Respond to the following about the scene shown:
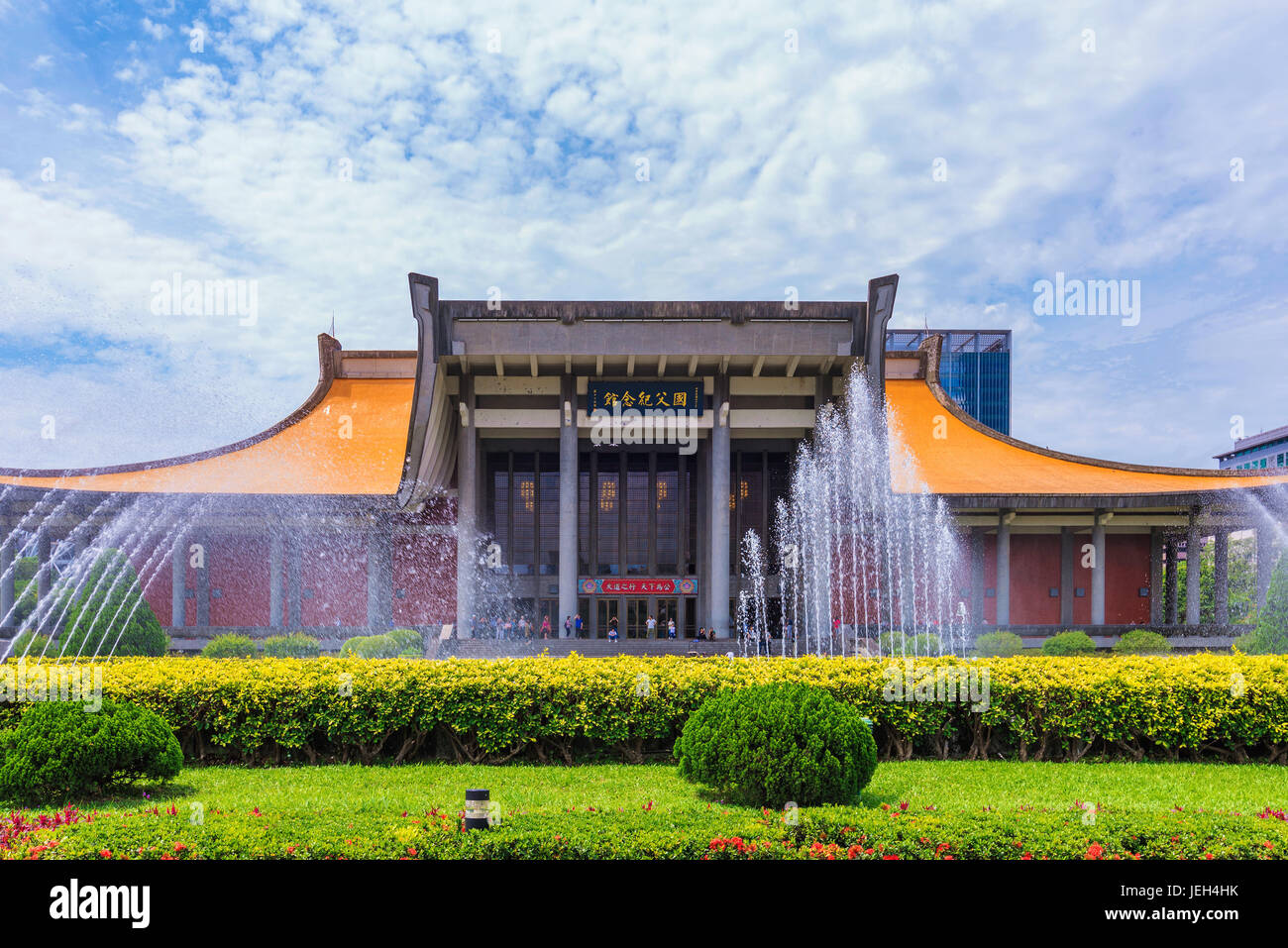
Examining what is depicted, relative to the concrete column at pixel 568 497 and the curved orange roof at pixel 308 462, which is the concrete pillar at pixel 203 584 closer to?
the curved orange roof at pixel 308 462

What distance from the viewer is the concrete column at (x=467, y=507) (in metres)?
21.3

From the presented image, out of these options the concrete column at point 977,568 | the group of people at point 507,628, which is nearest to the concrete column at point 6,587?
the group of people at point 507,628

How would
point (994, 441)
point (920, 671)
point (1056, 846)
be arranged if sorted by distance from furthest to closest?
point (994, 441) → point (920, 671) → point (1056, 846)

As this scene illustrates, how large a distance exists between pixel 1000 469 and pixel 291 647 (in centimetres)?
1791

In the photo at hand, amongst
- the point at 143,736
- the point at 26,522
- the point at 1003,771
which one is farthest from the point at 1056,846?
the point at 26,522

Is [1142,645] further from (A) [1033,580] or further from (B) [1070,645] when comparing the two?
(A) [1033,580]

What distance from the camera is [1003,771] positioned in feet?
28.7

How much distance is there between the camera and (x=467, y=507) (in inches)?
859

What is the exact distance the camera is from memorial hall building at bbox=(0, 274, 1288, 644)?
20016 mm

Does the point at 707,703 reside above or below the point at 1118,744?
above

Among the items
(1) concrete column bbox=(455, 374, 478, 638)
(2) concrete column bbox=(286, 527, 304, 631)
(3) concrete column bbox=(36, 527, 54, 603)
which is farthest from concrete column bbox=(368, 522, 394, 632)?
(3) concrete column bbox=(36, 527, 54, 603)
